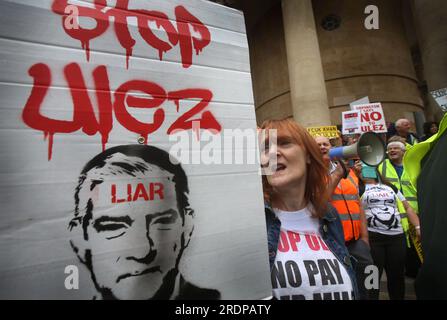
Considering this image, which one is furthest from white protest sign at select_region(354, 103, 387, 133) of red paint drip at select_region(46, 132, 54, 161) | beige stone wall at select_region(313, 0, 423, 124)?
beige stone wall at select_region(313, 0, 423, 124)

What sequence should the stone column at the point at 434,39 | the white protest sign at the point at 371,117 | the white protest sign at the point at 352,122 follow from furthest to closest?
the stone column at the point at 434,39
the white protest sign at the point at 352,122
the white protest sign at the point at 371,117

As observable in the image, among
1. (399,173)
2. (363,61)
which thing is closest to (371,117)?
(399,173)

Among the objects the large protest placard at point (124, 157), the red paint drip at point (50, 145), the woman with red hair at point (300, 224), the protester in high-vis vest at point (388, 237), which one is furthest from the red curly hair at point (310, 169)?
the protester in high-vis vest at point (388, 237)

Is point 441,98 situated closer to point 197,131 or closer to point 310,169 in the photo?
point 310,169

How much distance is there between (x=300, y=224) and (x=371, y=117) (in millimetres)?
4806

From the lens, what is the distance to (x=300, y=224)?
1.55m

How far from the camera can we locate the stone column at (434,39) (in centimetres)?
870

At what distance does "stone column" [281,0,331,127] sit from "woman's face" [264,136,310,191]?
282 inches

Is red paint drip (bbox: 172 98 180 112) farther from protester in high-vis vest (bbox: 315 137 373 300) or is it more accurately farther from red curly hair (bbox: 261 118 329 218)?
protester in high-vis vest (bbox: 315 137 373 300)

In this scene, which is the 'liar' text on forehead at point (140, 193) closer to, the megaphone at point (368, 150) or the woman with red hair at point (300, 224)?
the woman with red hair at point (300, 224)

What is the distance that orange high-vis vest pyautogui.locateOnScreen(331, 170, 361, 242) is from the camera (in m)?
2.37

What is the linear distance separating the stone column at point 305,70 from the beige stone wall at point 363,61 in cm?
350
